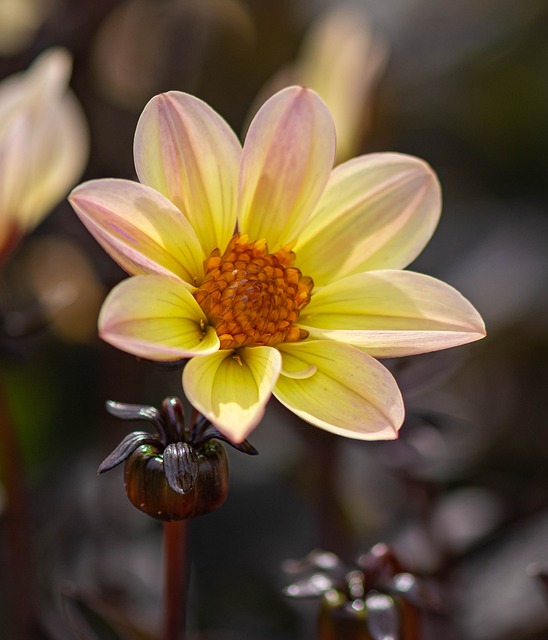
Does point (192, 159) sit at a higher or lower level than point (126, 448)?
higher

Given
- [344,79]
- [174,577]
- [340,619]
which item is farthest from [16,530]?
[344,79]

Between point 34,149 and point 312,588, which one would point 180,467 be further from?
point 34,149

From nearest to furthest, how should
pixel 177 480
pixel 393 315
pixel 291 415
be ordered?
pixel 177 480 → pixel 393 315 → pixel 291 415

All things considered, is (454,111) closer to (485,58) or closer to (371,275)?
(485,58)

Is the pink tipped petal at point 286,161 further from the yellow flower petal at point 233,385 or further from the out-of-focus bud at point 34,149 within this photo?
the out-of-focus bud at point 34,149

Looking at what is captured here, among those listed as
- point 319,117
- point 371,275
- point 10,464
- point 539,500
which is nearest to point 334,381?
point 371,275

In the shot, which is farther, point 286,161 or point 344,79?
point 344,79
